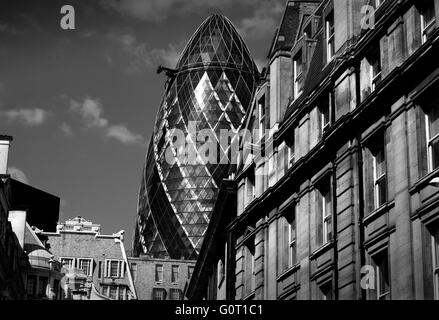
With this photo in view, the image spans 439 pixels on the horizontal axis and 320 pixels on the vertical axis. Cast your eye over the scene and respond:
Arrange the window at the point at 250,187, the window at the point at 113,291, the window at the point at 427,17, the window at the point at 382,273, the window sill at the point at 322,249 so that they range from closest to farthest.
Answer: the window at the point at 427,17
the window at the point at 382,273
the window sill at the point at 322,249
the window at the point at 250,187
the window at the point at 113,291

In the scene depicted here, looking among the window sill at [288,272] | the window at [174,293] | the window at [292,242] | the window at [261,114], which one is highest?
the window at [174,293]

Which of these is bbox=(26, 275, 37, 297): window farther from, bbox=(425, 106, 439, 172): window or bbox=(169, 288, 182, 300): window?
bbox=(169, 288, 182, 300): window

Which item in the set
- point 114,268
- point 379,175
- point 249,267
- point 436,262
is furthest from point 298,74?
point 114,268

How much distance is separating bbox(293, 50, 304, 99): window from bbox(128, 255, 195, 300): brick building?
104161 millimetres

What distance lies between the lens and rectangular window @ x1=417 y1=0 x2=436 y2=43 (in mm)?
34812

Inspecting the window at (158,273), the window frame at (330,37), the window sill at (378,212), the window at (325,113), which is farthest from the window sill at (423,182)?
the window at (158,273)

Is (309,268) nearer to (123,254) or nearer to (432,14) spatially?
(432,14)

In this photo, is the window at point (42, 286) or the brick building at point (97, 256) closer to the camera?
the window at point (42, 286)

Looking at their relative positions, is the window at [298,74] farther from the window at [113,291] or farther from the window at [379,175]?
the window at [113,291]

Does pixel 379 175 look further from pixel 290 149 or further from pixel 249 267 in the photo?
pixel 249 267

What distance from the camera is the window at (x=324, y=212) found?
40875mm

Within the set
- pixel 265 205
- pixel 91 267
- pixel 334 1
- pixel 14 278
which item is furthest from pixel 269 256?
pixel 91 267

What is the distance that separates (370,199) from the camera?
3675 centimetres

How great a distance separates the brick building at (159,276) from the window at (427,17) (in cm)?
11795
